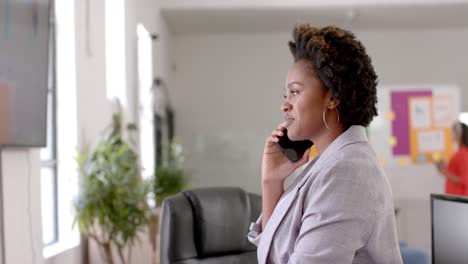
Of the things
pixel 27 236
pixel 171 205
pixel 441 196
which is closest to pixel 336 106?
pixel 441 196

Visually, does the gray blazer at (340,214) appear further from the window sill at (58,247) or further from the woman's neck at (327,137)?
the window sill at (58,247)

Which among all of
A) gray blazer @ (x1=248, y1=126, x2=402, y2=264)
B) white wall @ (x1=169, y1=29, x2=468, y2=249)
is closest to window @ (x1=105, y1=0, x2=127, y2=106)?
white wall @ (x1=169, y1=29, x2=468, y2=249)

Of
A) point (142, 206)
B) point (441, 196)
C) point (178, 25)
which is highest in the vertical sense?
point (178, 25)

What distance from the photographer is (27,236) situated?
3059mm

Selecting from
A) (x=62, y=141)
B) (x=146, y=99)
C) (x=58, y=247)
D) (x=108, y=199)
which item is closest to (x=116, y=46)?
(x=146, y=99)

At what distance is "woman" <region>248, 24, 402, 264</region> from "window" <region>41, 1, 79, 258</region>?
8.28ft

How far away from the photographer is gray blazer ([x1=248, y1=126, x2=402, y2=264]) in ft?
4.31

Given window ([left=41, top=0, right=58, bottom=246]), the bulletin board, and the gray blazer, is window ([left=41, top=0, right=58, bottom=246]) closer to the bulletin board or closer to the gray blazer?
the gray blazer

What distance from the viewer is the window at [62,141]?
12.6 feet

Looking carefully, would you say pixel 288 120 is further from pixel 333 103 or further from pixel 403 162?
pixel 403 162

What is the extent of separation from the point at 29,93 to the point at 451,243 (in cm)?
187

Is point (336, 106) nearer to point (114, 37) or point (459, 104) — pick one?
point (114, 37)

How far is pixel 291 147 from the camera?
1.72 metres

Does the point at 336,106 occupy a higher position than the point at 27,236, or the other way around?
the point at 336,106
